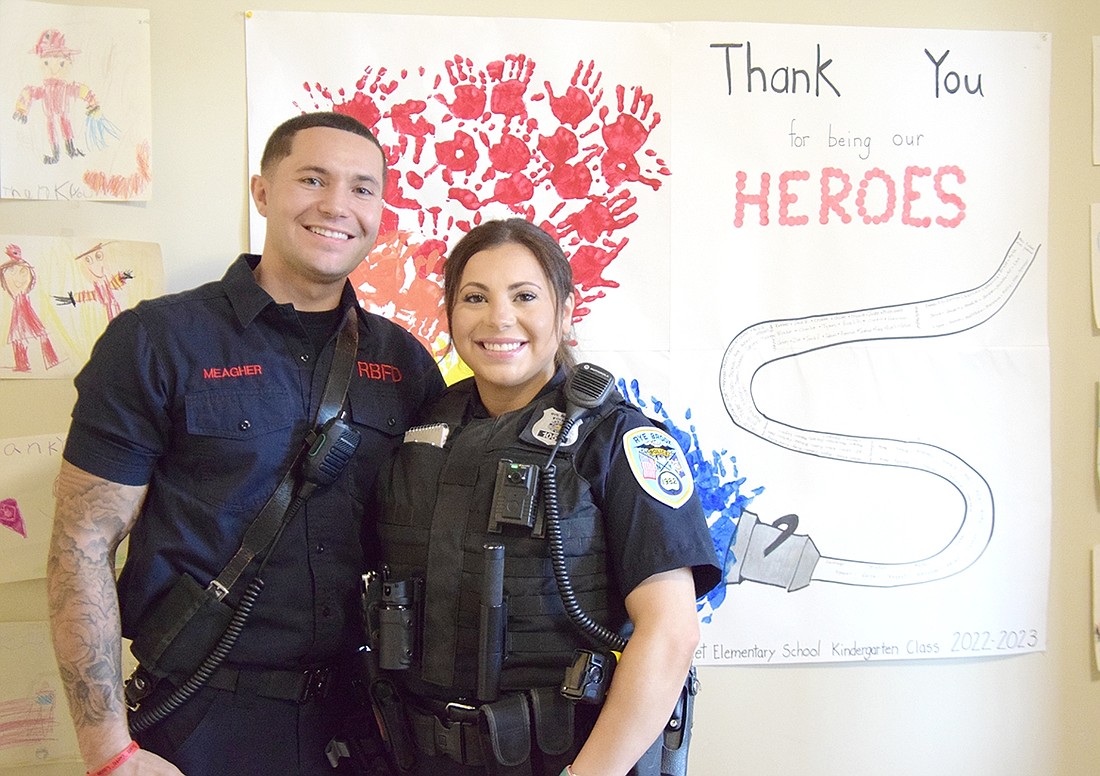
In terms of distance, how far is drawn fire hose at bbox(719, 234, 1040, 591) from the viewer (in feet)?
6.77

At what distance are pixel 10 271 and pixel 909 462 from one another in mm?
2113

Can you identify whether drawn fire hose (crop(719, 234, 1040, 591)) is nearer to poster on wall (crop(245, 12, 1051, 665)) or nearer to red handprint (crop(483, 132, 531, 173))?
poster on wall (crop(245, 12, 1051, 665))

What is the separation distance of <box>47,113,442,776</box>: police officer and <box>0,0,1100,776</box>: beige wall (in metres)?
0.41

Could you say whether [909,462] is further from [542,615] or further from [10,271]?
[10,271]

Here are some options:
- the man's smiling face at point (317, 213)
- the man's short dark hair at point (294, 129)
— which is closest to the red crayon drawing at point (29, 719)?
the man's smiling face at point (317, 213)

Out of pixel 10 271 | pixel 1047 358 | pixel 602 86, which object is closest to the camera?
pixel 10 271

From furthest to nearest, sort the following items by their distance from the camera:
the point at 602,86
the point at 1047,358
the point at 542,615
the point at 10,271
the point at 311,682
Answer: the point at 1047,358 < the point at 602,86 < the point at 10,271 < the point at 311,682 < the point at 542,615

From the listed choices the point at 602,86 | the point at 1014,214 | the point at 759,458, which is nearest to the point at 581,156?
the point at 602,86

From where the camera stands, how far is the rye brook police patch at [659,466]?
1.30 m

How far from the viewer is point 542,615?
131 centimetres

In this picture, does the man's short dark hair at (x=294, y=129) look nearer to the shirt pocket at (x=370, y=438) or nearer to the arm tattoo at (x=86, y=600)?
the shirt pocket at (x=370, y=438)

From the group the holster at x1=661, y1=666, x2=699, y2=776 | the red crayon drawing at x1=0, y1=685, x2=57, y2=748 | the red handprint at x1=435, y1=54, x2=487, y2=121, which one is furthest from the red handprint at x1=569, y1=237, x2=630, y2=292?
the red crayon drawing at x1=0, y1=685, x2=57, y2=748

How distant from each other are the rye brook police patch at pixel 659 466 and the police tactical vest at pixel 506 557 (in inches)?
2.9

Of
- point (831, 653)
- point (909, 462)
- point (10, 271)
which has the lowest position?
point (831, 653)
